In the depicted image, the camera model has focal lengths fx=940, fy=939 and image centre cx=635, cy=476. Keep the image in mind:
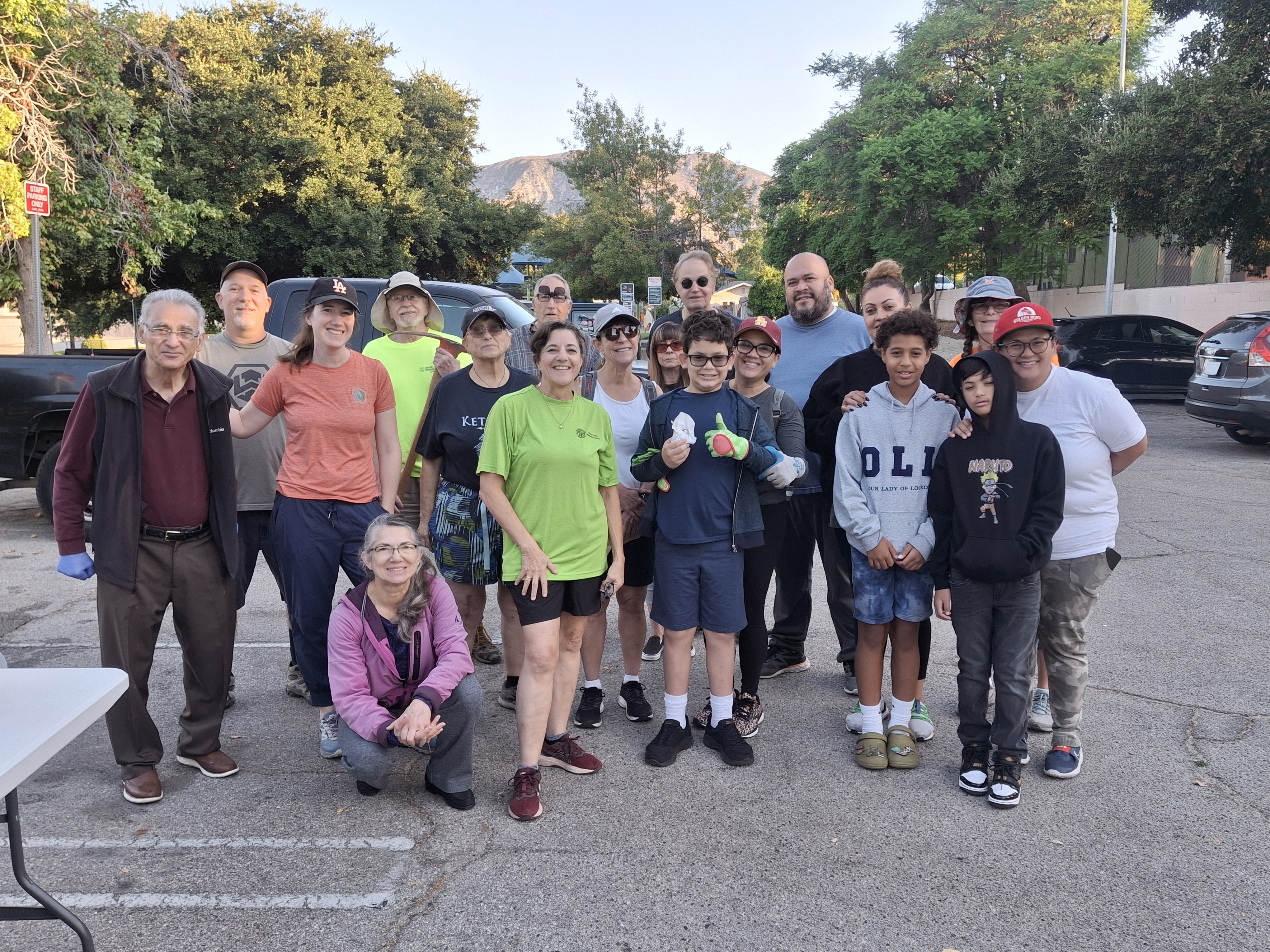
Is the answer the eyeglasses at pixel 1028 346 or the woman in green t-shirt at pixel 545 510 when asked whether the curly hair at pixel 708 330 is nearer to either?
the woman in green t-shirt at pixel 545 510

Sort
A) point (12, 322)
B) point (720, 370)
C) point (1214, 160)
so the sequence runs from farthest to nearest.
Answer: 1. point (12, 322)
2. point (1214, 160)
3. point (720, 370)

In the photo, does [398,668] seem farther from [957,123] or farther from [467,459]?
[957,123]

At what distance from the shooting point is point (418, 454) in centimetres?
471

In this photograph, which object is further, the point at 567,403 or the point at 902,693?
the point at 902,693

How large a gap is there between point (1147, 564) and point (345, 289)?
610 cm

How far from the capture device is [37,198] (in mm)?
11414

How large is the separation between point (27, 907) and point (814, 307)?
13.1ft

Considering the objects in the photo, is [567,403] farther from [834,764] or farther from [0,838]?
[0,838]

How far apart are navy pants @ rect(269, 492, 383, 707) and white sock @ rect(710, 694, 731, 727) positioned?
159 cm

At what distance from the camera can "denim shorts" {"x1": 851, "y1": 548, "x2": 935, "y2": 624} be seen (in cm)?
392

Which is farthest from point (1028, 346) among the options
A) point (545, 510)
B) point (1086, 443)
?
point (545, 510)

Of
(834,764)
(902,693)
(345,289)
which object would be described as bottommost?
(834,764)

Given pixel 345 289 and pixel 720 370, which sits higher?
pixel 345 289

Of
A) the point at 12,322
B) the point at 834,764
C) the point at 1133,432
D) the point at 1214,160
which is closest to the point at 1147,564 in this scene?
the point at 1133,432
